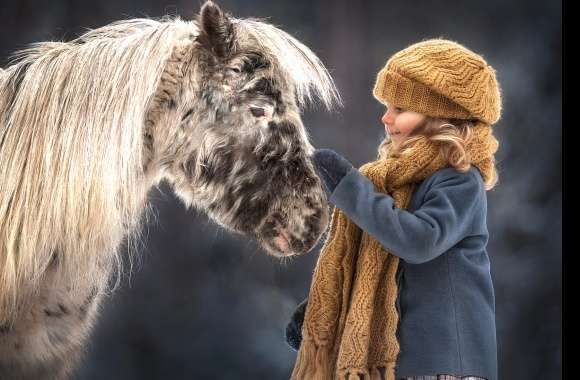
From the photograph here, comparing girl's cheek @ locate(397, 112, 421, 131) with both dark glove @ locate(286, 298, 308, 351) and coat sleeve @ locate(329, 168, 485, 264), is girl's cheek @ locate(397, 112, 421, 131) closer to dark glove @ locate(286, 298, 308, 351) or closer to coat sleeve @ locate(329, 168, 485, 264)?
coat sleeve @ locate(329, 168, 485, 264)

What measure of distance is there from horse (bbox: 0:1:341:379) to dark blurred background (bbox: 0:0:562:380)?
86 cm

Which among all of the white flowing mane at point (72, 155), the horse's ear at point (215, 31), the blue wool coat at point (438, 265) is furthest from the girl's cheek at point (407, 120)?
the white flowing mane at point (72, 155)

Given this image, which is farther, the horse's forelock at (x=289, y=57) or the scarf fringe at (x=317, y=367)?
the horse's forelock at (x=289, y=57)

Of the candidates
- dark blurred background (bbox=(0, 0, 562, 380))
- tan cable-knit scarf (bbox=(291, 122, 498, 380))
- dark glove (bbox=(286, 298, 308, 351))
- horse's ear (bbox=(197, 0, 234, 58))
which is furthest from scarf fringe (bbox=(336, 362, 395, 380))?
dark blurred background (bbox=(0, 0, 562, 380))

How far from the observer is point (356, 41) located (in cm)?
233

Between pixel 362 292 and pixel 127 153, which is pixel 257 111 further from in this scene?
pixel 362 292

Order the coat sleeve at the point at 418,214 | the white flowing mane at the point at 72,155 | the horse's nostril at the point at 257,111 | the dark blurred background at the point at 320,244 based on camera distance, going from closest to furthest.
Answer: the coat sleeve at the point at 418,214 → the white flowing mane at the point at 72,155 → the horse's nostril at the point at 257,111 → the dark blurred background at the point at 320,244

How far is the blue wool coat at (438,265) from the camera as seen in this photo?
1.15 m

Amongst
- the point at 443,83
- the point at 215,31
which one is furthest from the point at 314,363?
the point at 215,31

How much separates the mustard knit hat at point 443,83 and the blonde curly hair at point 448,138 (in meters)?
0.02

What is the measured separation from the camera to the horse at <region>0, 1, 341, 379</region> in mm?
1264

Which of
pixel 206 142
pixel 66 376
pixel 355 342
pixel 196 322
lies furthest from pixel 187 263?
pixel 355 342

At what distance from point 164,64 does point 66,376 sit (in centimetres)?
73

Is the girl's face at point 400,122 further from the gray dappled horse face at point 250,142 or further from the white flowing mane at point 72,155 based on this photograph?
the white flowing mane at point 72,155
